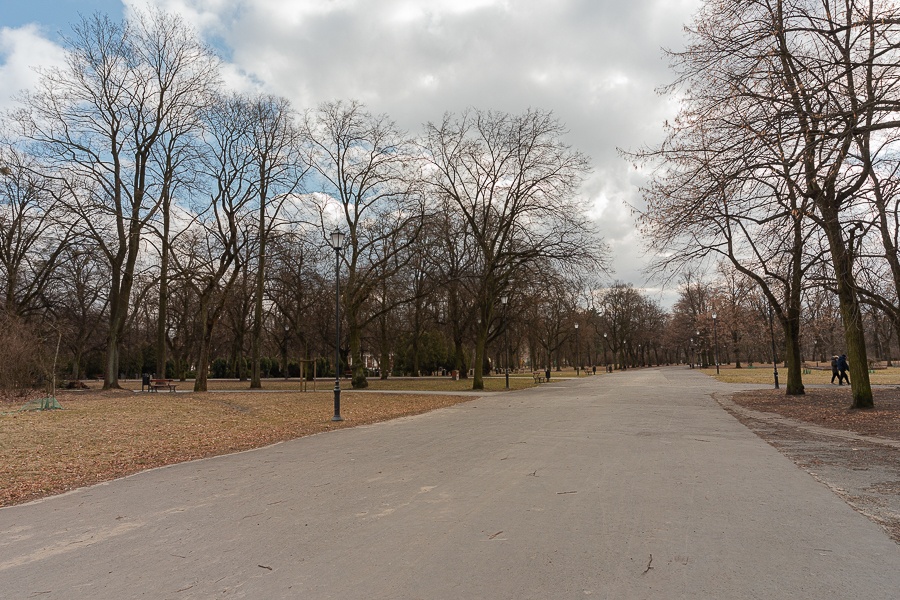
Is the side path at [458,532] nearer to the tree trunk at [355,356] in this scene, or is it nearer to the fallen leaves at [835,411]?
the fallen leaves at [835,411]

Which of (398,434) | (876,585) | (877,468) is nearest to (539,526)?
(876,585)

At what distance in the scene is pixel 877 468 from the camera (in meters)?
8.16

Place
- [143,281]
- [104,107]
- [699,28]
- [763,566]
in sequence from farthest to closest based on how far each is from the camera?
1. [143,281]
2. [104,107]
3. [699,28]
4. [763,566]

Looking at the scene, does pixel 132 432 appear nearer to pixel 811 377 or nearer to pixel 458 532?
pixel 458 532

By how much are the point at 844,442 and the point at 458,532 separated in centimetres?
967

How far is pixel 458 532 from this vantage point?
16.8 ft

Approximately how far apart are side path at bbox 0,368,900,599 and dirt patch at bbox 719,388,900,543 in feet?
1.18

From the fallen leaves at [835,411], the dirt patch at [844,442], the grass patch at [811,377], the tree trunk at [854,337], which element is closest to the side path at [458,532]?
the dirt patch at [844,442]

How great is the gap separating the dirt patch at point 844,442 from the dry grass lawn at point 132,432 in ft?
32.1

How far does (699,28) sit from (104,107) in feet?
90.1

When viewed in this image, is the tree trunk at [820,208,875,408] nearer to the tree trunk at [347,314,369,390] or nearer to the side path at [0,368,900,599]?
the side path at [0,368,900,599]

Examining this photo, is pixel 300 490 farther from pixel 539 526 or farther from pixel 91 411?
pixel 91 411

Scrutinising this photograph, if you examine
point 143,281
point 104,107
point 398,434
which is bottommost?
point 398,434

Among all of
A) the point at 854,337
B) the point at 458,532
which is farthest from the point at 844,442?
the point at 458,532
